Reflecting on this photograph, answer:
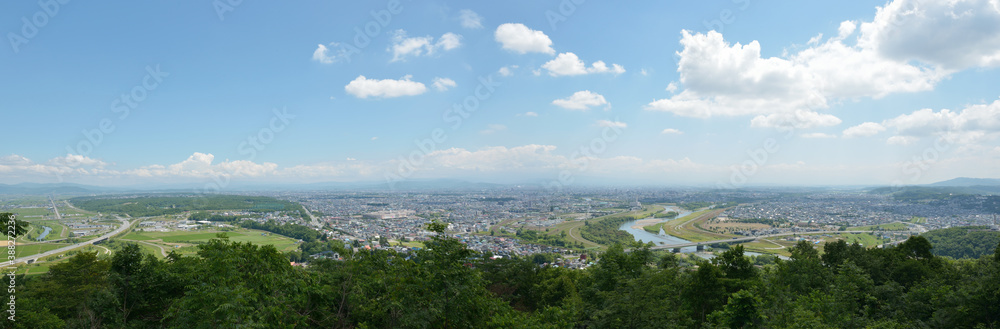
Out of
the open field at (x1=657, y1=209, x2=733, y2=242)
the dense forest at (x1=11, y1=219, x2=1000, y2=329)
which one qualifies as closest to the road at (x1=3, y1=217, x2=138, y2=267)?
the dense forest at (x1=11, y1=219, x2=1000, y2=329)

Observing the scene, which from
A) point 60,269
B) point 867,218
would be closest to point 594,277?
point 60,269

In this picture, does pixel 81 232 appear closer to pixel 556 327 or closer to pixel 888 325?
pixel 556 327

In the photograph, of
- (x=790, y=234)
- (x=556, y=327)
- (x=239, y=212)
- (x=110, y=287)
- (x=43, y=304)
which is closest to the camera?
(x=556, y=327)

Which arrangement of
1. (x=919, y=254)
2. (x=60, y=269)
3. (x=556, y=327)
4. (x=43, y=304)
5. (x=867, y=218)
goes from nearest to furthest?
(x=556, y=327), (x=43, y=304), (x=60, y=269), (x=919, y=254), (x=867, y=218)

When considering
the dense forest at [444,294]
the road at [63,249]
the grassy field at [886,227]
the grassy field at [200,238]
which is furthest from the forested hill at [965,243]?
the road at [63,249]

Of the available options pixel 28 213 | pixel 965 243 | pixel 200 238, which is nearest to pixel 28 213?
pixel 28 213

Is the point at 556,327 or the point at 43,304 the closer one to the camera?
the point at 556,327

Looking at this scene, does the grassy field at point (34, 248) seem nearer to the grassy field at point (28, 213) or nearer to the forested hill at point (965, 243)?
the grassy field at point (28, 213)
